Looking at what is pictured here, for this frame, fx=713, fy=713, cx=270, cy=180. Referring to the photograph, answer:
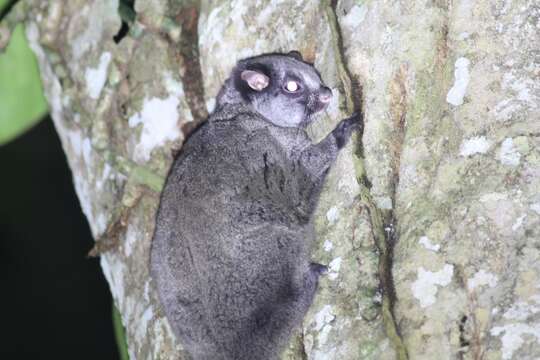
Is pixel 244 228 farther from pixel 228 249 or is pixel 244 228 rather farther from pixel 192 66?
pixel 192 66

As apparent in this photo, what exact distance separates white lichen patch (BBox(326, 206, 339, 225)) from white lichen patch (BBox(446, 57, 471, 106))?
2.23 feet

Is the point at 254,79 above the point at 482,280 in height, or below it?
above

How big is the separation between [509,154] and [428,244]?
1.49ft

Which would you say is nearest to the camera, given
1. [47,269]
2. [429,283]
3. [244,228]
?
[429,283]

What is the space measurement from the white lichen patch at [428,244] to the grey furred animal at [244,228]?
566 millimetres

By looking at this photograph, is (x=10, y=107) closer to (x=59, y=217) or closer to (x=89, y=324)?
(x=59, y=217)

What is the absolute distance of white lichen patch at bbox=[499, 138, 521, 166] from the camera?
2.67 meters

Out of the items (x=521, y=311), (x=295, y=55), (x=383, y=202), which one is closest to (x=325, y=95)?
(x=295, y=55)

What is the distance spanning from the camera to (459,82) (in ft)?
9.45

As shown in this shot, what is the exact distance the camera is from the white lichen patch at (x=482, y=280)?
2.56m

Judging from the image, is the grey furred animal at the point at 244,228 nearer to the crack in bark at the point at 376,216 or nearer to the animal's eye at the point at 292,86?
the animal's eye at the point at 292,86

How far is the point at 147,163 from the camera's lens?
3938mm

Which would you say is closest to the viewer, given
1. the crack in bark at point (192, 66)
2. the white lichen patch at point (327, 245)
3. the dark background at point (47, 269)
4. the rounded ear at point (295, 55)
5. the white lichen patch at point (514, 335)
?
the white lichen patch at point (514, 335)

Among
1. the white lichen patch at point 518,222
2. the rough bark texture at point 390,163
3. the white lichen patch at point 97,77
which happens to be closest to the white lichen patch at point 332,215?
the rough bark texture at point 390,163
